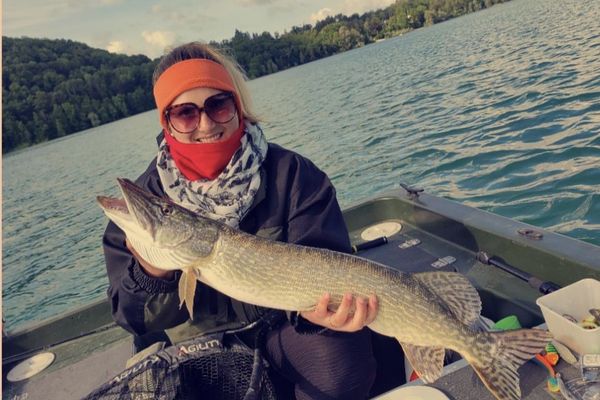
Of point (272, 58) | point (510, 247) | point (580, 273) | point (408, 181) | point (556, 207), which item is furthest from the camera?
point (272, 58)

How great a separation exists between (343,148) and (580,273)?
32.7ft

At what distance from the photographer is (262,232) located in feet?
8.77

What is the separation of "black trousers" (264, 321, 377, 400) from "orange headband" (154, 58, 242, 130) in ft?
4.42

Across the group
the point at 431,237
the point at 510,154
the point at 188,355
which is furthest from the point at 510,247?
the point at 510,154

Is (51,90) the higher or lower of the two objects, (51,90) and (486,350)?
the higher

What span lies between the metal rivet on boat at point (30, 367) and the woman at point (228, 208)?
5.84ft

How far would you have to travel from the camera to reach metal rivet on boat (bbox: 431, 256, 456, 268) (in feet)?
11.1

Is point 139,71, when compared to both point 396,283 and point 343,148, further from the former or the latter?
point 396,283

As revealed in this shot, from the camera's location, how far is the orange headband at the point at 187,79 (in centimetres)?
247

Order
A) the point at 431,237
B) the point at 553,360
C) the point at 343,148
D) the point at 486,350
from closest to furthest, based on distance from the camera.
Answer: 1. the point at 486,350
2. the point at 553,360
3. the point at 431,237
4. the point at 343,148

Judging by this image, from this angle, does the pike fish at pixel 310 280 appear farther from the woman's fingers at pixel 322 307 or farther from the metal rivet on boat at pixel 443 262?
the metal rivet on boat at pixel 443 262

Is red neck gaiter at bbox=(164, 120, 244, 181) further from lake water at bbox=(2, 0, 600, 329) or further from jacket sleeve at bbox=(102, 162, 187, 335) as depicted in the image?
lake water at bbox=(2, 0, 600, 329)

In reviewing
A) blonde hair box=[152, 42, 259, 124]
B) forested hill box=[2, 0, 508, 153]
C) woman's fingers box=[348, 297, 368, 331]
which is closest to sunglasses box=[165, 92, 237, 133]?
blonde hair box=[152, 42, 259, 124]

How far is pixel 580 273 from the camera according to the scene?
272 cm
